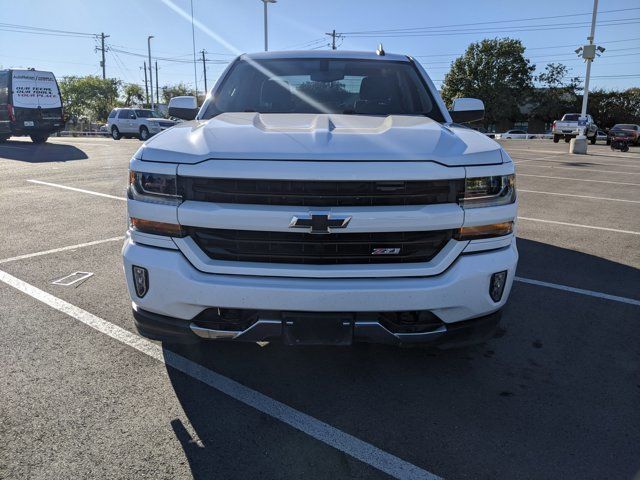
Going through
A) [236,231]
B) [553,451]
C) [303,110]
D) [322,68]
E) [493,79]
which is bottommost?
[553,451]

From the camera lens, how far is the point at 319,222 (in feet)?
7.83

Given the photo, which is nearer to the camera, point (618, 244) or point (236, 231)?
point (236, 231)

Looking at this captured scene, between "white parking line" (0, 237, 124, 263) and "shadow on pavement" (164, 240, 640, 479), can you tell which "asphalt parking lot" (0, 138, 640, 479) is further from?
"white parking line" (0, 237, 124, 263)

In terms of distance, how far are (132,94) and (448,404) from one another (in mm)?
93067

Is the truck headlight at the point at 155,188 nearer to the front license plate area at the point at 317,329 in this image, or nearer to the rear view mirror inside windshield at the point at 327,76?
the front license plate area at the point at 317,329

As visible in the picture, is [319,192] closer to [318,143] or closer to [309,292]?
[318,143]

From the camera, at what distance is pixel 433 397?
2.78 m

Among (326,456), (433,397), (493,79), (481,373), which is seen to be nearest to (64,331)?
(326,456)

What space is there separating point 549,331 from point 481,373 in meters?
0.91

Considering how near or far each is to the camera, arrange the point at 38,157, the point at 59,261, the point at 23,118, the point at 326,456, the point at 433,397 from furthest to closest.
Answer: the point at 23,118
the point at 38,157
the point at 59,261
the point at 433,397
the point at 326,456

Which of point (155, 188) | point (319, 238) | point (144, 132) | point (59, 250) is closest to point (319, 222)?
point (319, 238)

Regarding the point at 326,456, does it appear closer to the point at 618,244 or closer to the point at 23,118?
the point at 618,244

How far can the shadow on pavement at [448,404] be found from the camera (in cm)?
225

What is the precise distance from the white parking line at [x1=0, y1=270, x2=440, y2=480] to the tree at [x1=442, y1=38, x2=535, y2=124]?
5596cm
